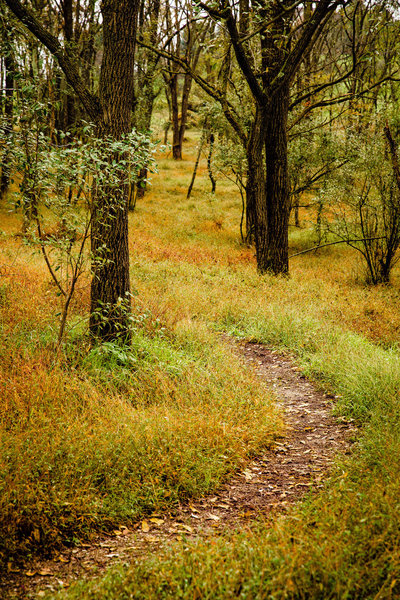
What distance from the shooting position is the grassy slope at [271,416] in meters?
2.51

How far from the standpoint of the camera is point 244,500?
3789mm

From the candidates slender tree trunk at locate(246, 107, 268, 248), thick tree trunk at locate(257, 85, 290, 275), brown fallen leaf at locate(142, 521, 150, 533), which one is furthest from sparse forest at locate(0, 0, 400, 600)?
slender tree trunk at locate(246, 107, 268, 248)

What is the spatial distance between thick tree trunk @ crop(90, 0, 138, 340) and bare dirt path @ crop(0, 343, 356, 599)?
2614mm

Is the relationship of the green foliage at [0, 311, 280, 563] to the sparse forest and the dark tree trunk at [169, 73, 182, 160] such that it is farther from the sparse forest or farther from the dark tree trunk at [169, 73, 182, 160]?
the dark tree trunk at [169, 73, 182, 160]

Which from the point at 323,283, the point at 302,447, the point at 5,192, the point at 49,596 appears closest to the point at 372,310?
the point at 323,283

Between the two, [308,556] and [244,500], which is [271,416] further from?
[308,556]

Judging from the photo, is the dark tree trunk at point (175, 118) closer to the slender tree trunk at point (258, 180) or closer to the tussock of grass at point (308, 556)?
the slender tree trunk at point (258, 180)

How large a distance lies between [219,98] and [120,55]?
295 inches

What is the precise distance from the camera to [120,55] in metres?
5.70

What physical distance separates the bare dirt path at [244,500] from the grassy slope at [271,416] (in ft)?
0.68

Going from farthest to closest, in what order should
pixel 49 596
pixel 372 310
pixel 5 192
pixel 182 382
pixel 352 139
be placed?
pixel 5 192 → pixel 352 139 → pixel 372 310 → pixel 182 382 → pixel 49 596

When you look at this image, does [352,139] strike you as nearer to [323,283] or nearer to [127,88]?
[323,283]

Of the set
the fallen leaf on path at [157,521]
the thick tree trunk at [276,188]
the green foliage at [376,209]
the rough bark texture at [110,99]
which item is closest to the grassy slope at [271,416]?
the fallen leaf on path at [157,521]

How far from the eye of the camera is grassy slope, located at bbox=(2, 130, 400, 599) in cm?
251
